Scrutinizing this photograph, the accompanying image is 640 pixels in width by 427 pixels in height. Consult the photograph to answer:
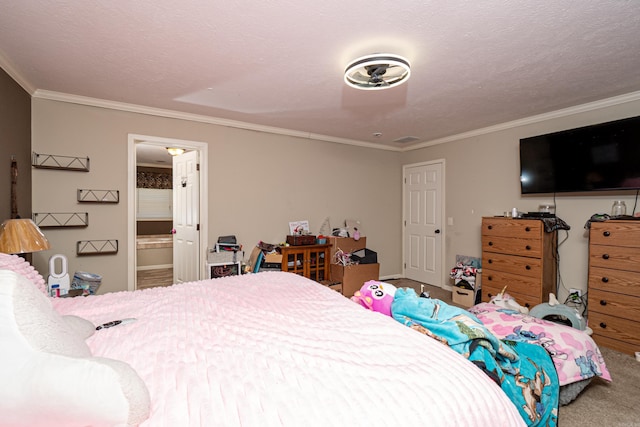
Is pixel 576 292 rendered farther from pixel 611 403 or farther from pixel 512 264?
pixel 611 403

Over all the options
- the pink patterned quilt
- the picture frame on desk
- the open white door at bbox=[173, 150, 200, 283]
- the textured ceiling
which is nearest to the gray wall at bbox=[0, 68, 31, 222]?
the textured ceiling

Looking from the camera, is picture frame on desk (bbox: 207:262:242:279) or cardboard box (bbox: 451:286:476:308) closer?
picture frame on desk (bbox: 207:262:242:279)

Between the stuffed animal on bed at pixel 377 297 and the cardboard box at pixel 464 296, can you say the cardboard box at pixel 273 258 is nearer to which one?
the stuffed animal on bed at pixel 377 297

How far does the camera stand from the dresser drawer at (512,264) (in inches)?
132

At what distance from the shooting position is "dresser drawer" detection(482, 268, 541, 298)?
11.0ft

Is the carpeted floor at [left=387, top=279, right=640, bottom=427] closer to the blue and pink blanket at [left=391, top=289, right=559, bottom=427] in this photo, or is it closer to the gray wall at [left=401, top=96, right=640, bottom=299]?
the blue and pink blanket at [left=391, top=289, right=559, bottom=427]

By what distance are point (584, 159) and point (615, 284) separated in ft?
4.36

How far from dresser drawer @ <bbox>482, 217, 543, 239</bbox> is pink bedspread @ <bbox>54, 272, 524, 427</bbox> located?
288 cm

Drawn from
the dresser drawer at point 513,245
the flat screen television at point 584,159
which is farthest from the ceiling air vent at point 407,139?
the dresser drawer at point 513,245

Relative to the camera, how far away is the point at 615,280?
2803 millimetres

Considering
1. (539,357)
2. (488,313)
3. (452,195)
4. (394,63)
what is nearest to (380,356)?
(539,357)

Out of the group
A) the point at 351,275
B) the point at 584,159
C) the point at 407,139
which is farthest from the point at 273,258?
the point at 584,159

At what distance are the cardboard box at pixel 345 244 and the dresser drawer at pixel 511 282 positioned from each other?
173 centimetres

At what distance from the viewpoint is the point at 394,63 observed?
7.38 feet
